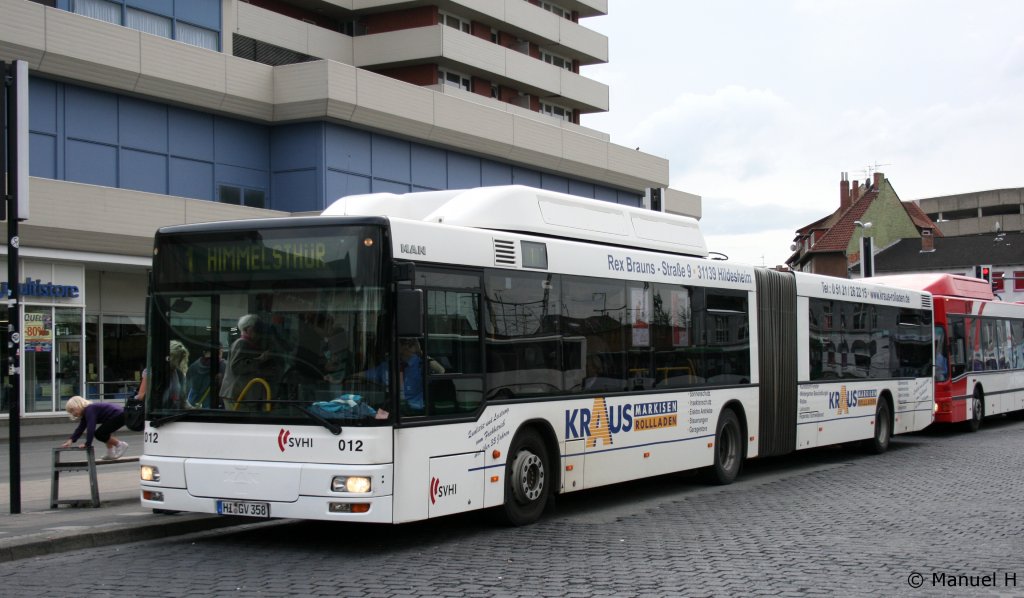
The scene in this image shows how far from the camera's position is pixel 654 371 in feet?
45.6

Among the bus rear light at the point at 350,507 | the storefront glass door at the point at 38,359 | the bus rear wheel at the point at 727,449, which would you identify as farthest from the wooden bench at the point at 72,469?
the storefront glass door at the point at 38,359

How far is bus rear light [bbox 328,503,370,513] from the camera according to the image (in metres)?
9.51

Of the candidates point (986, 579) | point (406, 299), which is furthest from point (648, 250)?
point (986, 579)

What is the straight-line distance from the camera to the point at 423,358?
10.1 metres

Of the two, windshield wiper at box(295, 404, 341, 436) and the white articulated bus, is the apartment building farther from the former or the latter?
windshield wiper at box(295, 404, 341, 436)

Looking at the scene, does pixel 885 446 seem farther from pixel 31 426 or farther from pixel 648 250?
pixel 31 426

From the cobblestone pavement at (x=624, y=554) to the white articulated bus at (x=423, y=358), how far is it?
49 cm

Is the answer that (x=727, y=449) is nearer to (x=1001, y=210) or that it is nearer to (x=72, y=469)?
(x=72, y=469)

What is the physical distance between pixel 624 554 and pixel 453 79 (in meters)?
41.6

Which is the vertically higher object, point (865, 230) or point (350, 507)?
point (865, 230)

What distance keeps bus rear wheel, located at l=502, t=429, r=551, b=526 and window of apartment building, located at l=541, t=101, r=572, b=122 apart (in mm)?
43942

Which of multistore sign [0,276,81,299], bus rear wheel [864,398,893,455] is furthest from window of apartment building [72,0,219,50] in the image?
bus rear wheel [864,398,893,455]

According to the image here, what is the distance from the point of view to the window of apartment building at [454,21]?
162ft

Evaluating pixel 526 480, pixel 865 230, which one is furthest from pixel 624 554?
pixel 865 230
